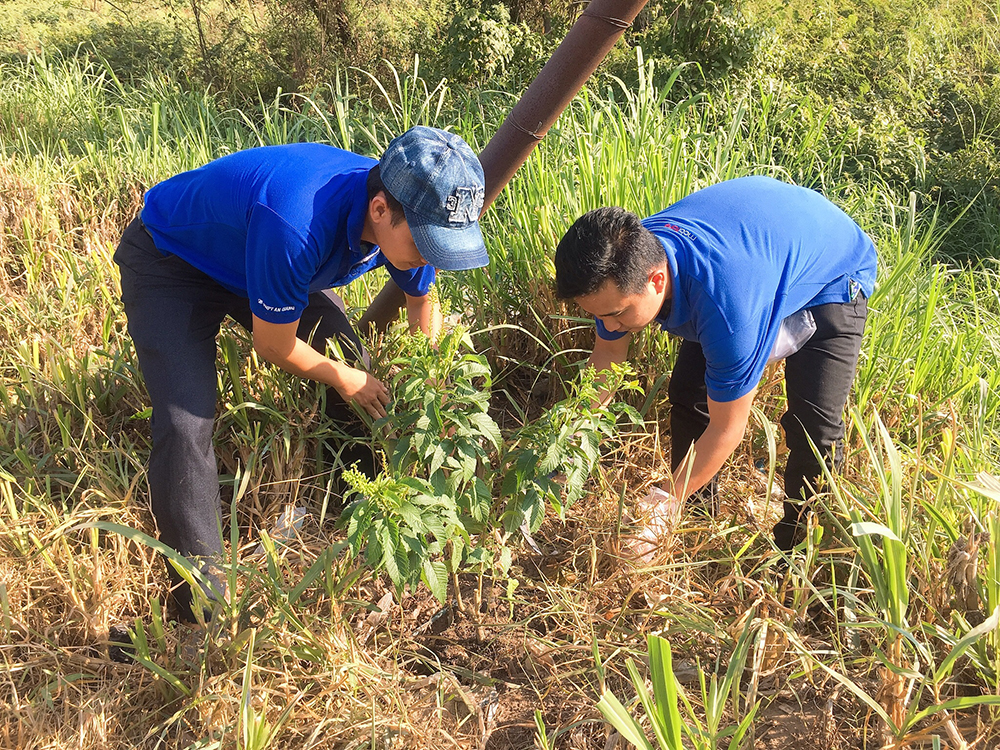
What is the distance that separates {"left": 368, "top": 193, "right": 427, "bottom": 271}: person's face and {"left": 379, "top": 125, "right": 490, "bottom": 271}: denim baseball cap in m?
0.04

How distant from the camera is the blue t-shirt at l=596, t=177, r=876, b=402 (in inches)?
72.7

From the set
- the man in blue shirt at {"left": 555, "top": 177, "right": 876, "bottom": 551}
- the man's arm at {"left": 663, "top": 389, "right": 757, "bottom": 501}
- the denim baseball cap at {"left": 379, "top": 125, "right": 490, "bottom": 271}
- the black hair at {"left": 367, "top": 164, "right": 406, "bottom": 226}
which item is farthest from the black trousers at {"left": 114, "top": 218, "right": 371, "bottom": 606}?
the man's arm at {"left": 663, "top": 389, "right": 757, "bottom": 501}

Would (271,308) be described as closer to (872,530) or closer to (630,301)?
(630,301)

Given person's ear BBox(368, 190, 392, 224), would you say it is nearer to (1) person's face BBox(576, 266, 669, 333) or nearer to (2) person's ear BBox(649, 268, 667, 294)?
(1) person's face BBox(576, 266, 669, 333)

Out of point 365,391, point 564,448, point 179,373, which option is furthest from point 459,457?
point 179,373

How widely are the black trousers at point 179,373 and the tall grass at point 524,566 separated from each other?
0.15m

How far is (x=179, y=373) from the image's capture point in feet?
6.66

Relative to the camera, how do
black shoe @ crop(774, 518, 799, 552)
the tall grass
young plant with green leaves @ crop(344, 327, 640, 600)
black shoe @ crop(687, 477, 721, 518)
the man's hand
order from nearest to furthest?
young plant with green leaves @ crop(344, 327, 640, 600)
the tall grass
the man's hand
black shoe @ crop(774, 518, 799, 552)
black shoe @ crop(687, 477, 721, 518)

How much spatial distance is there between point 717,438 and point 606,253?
602 millimetres

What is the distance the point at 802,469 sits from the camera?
224 centimetres

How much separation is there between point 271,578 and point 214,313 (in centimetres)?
85

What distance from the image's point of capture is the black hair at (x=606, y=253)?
5.74 ft

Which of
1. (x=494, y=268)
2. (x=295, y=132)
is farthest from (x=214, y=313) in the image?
(x=295, y=132)

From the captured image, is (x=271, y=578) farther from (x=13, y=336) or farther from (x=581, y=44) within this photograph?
(x=13, y=336)
